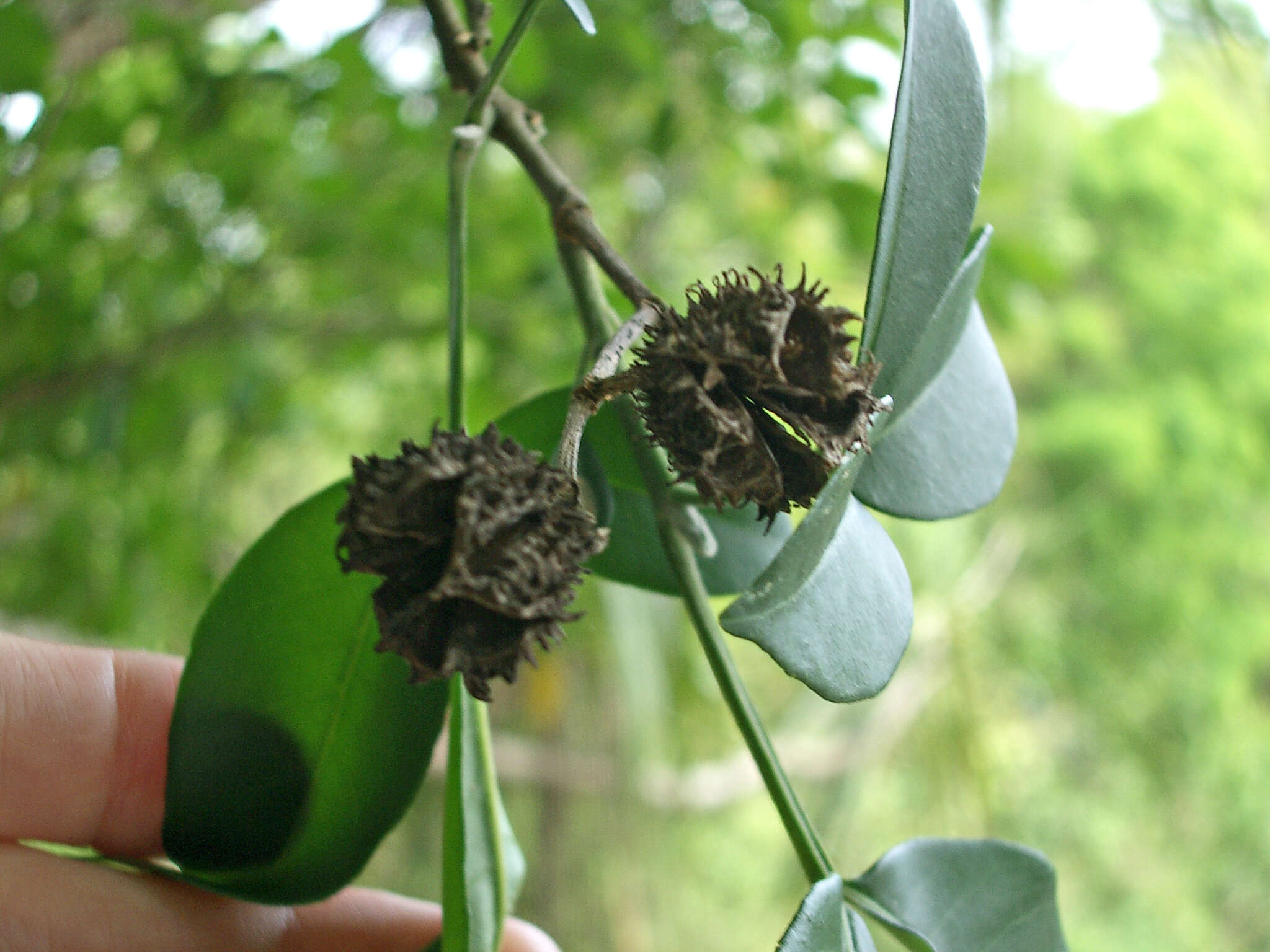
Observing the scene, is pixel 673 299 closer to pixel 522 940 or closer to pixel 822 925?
pixel 522 940

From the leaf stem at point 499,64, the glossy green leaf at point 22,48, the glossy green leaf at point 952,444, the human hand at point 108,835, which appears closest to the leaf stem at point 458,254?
the leaf stem at point 499,64

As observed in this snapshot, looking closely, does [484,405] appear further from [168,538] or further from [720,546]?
[720,546]

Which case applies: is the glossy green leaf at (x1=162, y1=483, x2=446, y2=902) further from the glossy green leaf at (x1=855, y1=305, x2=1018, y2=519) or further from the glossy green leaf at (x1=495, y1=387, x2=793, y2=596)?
the glossy green leaf at (x1=855, y1=305, x2=1018, y2=519)

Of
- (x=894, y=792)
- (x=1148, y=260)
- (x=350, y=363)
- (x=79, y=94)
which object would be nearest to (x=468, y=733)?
(x=79, y=94)

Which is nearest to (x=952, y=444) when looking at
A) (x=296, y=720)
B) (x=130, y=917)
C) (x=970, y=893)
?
(x=970, y=893)

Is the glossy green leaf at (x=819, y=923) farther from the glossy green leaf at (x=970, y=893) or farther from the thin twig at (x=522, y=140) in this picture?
the thin twig at (x=522, y=140)
